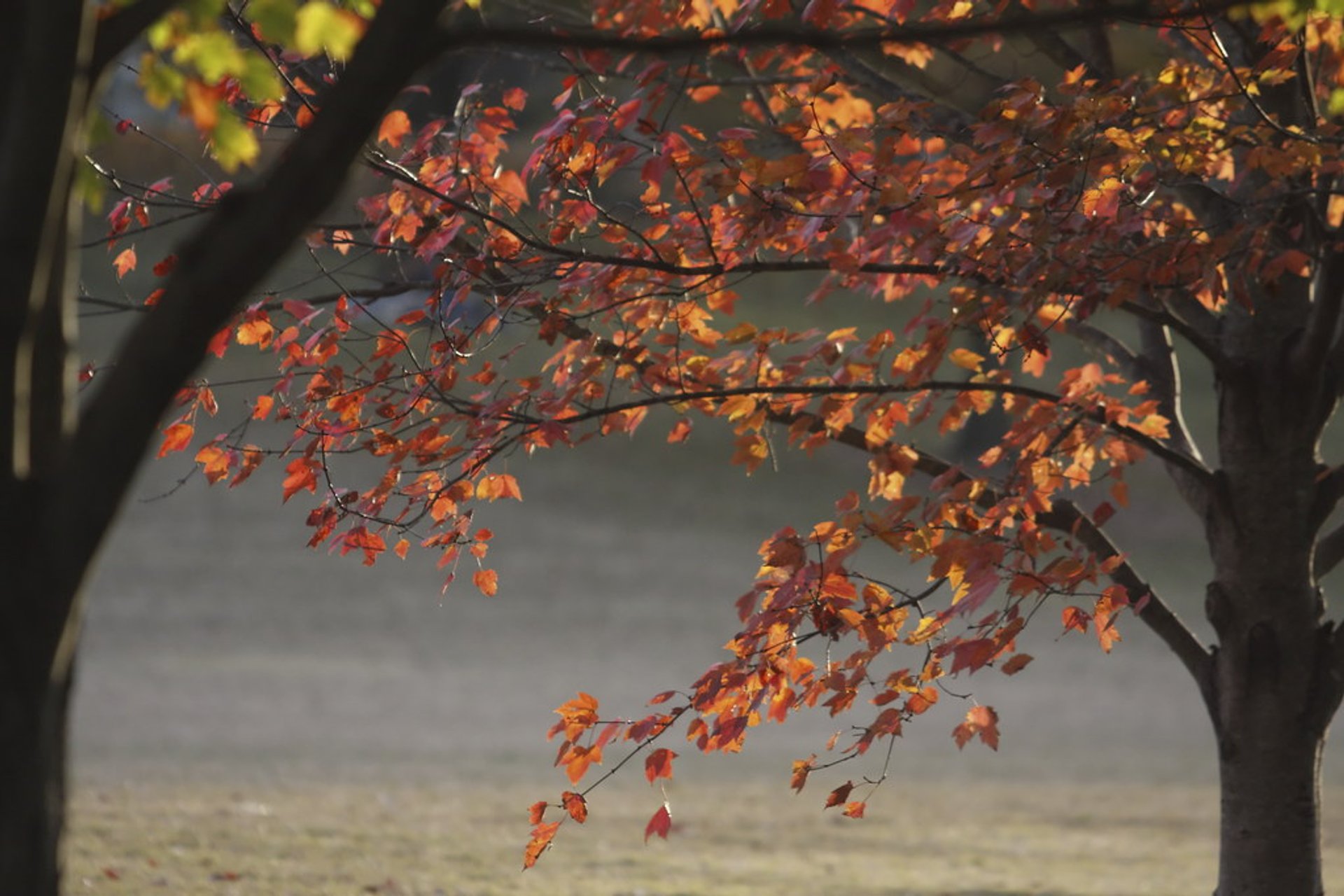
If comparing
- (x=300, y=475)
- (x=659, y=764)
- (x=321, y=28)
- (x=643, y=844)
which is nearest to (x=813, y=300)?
(x=659, y=764)

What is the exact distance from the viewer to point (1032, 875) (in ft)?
27.9

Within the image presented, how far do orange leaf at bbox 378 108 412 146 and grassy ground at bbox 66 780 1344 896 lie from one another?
362 centimetres

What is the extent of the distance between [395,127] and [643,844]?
5.40 metres

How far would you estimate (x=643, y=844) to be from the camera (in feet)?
29.6

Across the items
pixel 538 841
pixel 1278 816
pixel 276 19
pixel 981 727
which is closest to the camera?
pixel 276 19

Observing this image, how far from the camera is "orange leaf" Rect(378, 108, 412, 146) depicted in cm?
Answer: 494

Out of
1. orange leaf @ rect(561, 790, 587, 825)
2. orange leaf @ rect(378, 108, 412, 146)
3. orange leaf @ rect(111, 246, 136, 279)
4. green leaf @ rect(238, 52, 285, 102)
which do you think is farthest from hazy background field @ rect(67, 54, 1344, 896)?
green leaf @ rect(238, 52, 285, 102)

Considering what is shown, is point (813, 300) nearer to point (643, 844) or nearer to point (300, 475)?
point (300, 475)

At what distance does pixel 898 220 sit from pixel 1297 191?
1.15 meters

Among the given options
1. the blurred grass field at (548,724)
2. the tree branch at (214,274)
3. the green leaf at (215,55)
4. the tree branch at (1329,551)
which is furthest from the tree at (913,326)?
the blurred grass field at (548,724)

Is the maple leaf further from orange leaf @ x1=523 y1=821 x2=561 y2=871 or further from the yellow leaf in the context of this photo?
the yellow leaf

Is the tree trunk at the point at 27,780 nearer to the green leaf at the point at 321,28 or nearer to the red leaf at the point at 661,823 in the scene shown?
the green leaf at the point at 321,28

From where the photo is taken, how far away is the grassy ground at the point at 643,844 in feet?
24.0

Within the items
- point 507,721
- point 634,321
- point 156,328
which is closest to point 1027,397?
point 634,321
